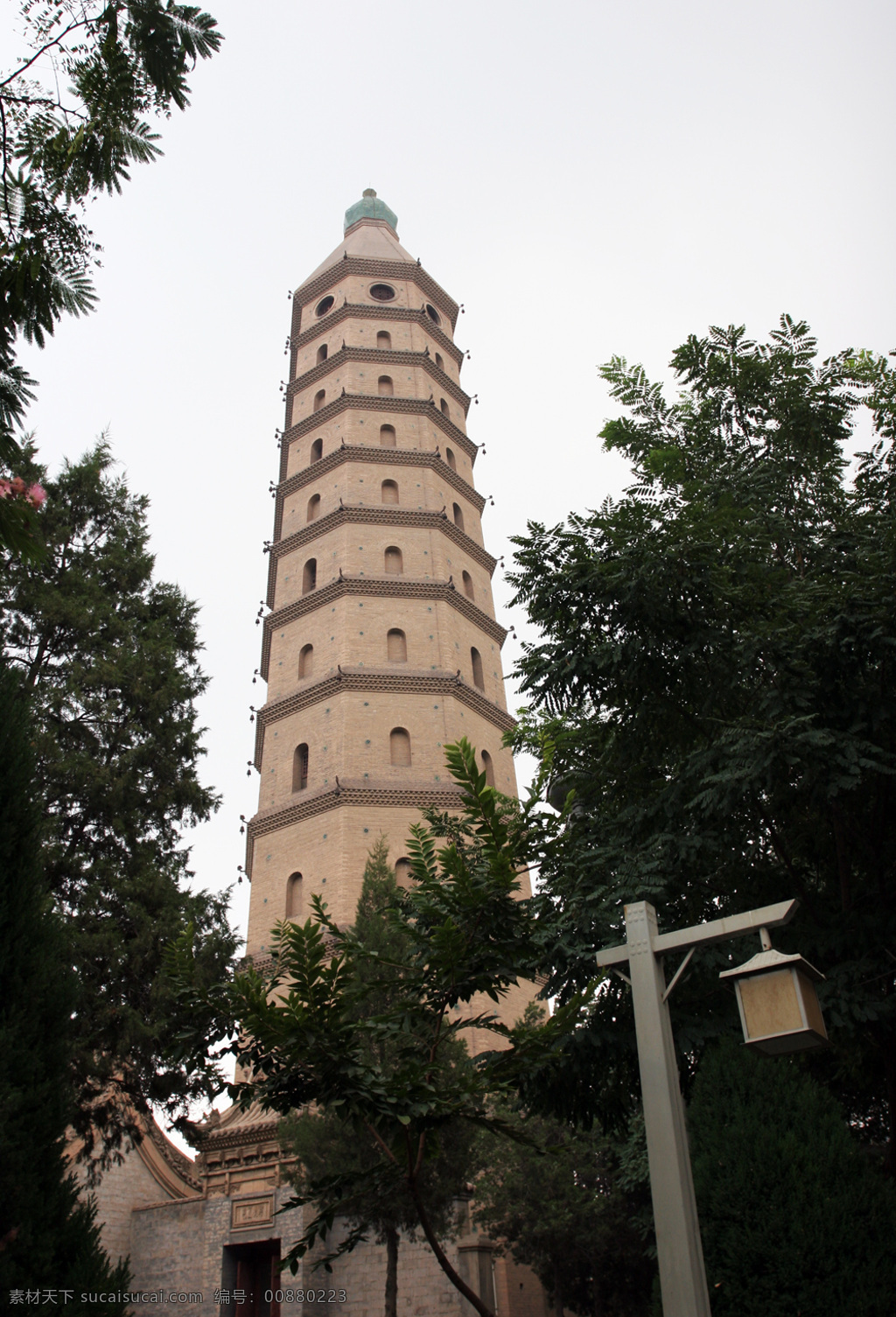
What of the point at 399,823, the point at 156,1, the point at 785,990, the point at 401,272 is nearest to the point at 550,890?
the point at 785,990

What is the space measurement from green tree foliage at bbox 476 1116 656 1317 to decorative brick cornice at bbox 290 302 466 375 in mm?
22049

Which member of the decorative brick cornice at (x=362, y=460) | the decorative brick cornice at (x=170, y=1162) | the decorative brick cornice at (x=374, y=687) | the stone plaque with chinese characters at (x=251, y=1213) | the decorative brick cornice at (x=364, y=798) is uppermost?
the decorative brick cornice at (x=362, y=460)

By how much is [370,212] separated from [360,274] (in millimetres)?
8535

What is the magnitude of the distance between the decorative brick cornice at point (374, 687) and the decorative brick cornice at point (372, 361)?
1053 cm

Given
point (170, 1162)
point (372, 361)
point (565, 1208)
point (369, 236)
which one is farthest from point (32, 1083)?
point (369, 236)

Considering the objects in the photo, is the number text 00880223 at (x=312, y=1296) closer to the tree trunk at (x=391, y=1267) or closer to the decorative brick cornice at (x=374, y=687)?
the tree trunk at (x=391, y=1267)

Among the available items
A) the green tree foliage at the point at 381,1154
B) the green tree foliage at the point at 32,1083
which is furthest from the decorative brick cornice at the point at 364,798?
the green tree foliage at the point at 32,1083

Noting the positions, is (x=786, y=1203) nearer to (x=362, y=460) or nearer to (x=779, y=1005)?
(x=779, y=1005)

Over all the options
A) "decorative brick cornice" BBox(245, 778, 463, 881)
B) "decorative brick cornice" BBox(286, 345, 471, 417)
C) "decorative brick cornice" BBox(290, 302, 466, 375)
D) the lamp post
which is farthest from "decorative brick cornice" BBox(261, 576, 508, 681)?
the lamp post

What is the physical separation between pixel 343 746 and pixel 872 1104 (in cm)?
1205

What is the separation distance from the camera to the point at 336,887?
1998cm

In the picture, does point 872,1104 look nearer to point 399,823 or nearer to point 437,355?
point 399,823

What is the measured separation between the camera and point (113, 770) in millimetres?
13875

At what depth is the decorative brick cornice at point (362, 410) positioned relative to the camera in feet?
92.0
